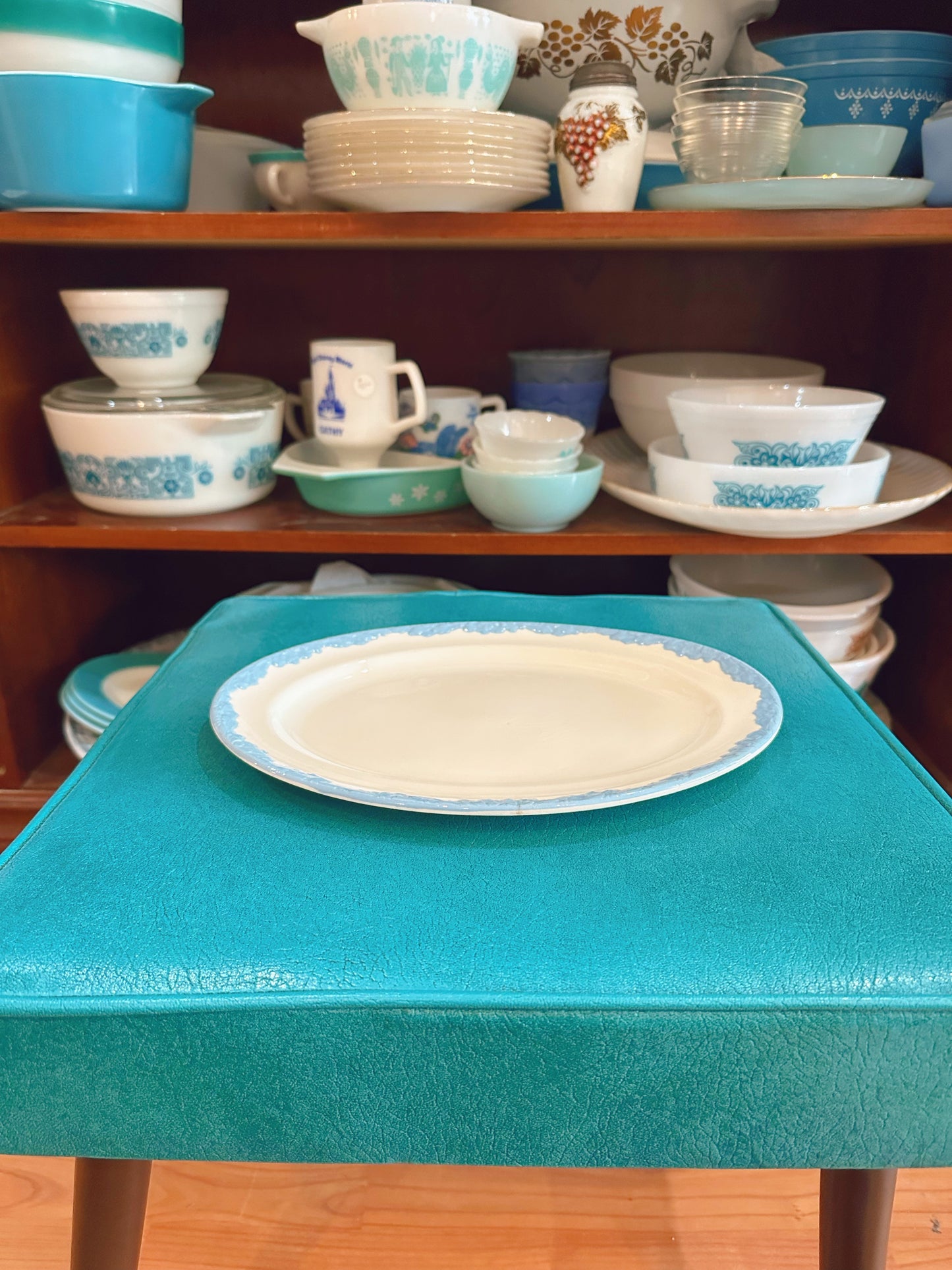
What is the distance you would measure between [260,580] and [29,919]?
1053mm

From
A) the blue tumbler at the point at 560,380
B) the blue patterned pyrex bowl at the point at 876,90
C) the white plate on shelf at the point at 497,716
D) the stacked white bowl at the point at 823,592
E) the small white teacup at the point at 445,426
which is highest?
the blue patterned pyrex bowl at the point at 876,90

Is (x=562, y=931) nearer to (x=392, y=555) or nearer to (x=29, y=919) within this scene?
(x=29, y=919)

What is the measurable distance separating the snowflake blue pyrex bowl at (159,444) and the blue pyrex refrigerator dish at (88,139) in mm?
194

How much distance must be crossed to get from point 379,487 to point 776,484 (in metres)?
0.42

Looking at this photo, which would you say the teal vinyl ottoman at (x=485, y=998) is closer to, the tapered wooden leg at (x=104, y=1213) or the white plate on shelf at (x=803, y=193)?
the tapered wooden leg at (x=104, y=1213)

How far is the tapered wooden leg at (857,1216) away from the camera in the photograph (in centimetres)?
55

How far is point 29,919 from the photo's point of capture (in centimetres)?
42

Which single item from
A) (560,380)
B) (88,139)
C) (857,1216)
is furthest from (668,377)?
(857,1216)

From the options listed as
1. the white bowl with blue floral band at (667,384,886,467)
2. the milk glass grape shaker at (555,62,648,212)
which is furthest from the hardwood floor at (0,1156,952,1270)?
the milk glass grape shaker at (555,62,648,212)

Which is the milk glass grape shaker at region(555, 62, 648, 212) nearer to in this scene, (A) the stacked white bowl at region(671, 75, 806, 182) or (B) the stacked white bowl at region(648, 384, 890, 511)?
(A) the stacked white bowl at region(671, 75, 806, 182)

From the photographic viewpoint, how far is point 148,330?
100 cm

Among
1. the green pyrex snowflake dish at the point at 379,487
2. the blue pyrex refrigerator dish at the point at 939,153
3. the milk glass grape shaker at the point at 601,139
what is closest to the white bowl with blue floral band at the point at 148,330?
the green pyrex snowflake dish at the point at 379,487

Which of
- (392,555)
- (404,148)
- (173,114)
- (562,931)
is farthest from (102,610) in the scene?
(562,931)

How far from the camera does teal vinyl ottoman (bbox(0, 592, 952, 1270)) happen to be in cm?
Result: 40
